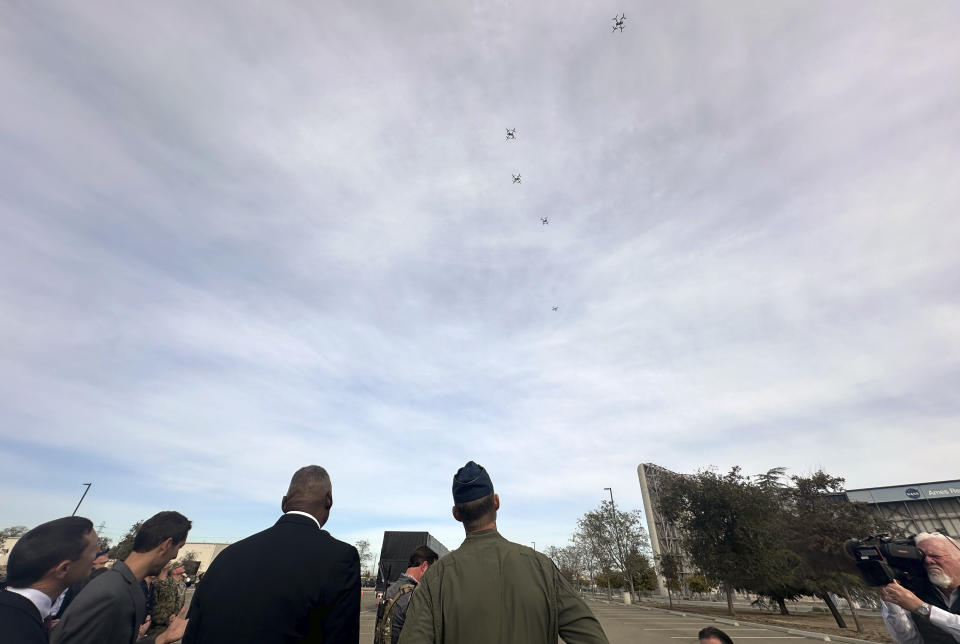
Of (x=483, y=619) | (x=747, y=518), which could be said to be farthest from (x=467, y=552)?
(x=747, y=518)

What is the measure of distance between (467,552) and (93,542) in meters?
3.29

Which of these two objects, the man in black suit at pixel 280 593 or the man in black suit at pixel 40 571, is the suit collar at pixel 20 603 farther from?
the man in black suit at pixel 280 593

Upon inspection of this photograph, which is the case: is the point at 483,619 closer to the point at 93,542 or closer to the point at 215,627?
the point at 215,627

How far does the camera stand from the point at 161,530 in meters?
3.30

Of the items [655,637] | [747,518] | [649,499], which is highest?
[649,499]

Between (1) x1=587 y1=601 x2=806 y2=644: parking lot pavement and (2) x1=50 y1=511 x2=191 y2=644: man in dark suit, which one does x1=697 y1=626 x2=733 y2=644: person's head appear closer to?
(2) x1=50 y1=511 x2=191 y2=644: man in dark suit

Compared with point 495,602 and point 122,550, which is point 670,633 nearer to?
point 495,602

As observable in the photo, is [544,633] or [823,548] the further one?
[823,548]

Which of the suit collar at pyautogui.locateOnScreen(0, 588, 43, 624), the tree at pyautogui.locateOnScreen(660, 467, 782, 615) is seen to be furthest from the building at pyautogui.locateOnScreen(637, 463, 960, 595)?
the suit collar at pyautogui.locateOnScreen(0, 588, 43, 624)

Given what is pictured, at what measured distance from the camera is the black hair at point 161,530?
3193 millimetres

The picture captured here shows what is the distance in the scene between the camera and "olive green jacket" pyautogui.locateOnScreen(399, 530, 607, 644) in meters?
2.13

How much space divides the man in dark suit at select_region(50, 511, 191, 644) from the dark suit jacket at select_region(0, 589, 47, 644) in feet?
0.71

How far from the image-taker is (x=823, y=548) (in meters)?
19.4

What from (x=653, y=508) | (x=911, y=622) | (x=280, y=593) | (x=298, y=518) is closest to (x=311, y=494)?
(x=298, y=518)
